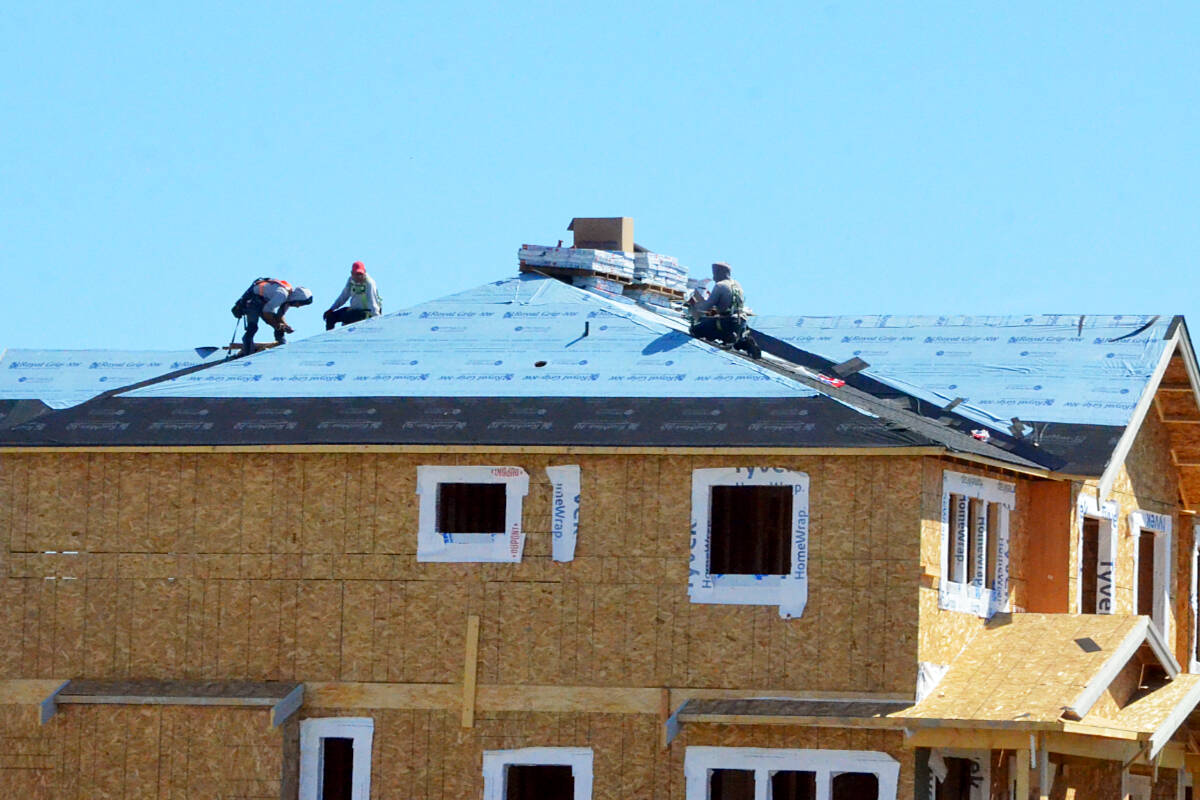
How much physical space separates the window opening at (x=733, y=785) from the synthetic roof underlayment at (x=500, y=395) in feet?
15.9

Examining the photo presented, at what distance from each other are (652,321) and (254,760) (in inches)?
310

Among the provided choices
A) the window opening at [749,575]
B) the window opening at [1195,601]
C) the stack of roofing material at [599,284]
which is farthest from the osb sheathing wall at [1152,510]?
the stack of roofing material at [599,284]

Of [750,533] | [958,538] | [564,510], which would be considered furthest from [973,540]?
[564,510]

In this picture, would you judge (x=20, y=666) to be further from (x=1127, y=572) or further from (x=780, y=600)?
(x=1127, y=572)

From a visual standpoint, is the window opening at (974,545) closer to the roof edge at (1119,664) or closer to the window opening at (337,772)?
the roof edge at (1119,664)

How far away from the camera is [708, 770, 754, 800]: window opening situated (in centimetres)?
2508

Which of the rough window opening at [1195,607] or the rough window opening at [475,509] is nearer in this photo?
the rough window opening at [475,509]

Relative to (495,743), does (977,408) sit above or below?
above

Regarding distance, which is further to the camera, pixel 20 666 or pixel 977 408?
pixel 977 408

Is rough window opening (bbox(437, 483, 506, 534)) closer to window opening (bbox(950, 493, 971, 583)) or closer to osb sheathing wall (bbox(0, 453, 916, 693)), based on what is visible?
osb sheathing wall (bbox(0, 453, 916, 693))

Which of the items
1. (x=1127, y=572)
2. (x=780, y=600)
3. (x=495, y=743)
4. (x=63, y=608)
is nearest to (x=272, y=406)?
(x=63, y=608)

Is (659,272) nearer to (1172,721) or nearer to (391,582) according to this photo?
(391,582)

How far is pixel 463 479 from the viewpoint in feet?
77.9

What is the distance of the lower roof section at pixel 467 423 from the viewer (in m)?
22.8
